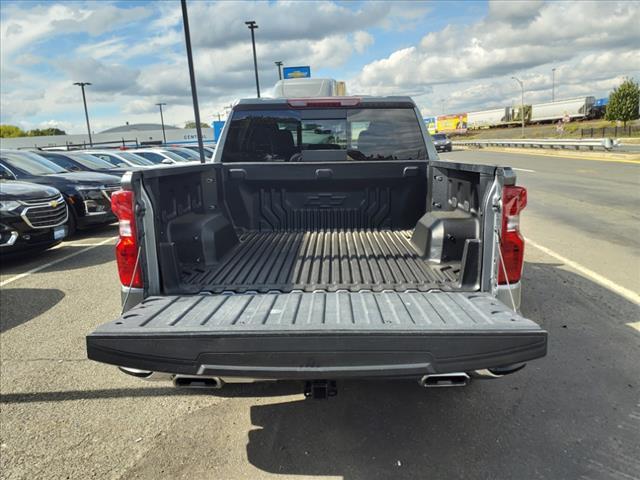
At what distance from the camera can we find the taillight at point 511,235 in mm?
2793

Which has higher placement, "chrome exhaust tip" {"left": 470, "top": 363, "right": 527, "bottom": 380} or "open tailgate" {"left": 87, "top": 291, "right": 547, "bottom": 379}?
"open tailgate" {"left": 87, "top": 291, "right": 547, "bottom": 379}

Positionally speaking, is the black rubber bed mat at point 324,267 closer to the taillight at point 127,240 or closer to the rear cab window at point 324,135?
the taillight at point 127,240

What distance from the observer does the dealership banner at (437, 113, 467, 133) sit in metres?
80.8

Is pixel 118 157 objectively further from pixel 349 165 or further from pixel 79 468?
pixel 79 468

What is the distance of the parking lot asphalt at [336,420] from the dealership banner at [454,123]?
80575 millimetres

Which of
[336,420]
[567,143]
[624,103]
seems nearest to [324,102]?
[336,420]

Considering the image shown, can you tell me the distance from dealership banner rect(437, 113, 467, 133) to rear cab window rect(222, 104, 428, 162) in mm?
79335

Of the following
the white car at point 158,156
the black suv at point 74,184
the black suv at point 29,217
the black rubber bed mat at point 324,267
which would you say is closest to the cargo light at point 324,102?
the black rubber bed mat at point 324,267

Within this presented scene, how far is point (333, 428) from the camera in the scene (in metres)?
3.15

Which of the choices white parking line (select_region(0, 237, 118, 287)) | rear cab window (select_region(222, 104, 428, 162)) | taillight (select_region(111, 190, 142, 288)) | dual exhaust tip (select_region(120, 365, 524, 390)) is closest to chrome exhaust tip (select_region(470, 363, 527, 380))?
dual exhaust tip (select_region(120, 365, 524, 390))

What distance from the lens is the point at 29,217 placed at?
7387 millimetres

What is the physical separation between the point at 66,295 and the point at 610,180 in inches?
624

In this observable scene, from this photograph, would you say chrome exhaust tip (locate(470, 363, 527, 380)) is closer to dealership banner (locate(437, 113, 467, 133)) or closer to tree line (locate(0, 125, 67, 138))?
dealership banner (locate(437, 113, 467, 133))

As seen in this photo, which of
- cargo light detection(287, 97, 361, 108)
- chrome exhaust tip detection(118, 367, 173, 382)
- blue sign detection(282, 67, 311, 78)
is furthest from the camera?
blue sign detection(282, 67, 311, 78)
